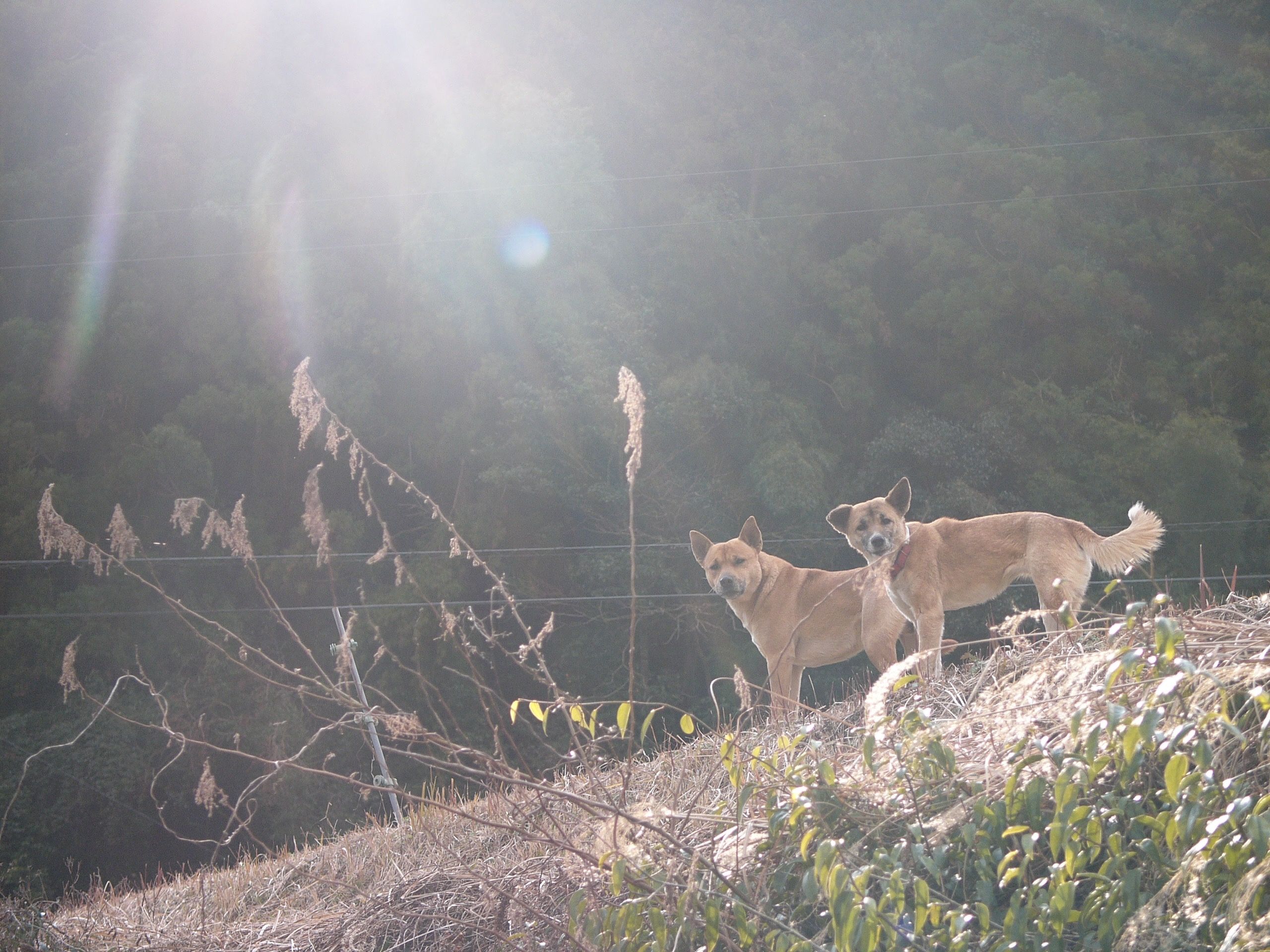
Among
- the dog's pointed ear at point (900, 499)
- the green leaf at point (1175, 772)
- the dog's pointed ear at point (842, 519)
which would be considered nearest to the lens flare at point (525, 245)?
the dog's pointed ear at point (842, 519)

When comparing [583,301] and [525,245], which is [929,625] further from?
[525,245]

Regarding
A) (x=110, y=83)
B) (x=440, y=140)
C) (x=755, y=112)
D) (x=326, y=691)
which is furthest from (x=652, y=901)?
(x=110, y=83)

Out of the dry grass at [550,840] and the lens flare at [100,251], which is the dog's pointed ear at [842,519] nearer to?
the dry grass at [550,840]

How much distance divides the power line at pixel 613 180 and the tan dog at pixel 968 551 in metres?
16.0

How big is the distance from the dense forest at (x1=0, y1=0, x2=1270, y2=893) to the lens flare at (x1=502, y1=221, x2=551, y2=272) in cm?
6

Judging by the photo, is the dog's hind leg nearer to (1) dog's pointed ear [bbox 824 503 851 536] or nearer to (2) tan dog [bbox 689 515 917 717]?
(2) tan dog [bbox 689 515 917 717]

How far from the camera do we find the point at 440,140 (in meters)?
24.7

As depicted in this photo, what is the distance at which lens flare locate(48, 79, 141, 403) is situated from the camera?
23781 millimetres

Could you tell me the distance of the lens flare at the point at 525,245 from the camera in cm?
2317

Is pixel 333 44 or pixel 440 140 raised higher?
pixel 333 44

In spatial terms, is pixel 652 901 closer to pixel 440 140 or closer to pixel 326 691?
pixel 326 691

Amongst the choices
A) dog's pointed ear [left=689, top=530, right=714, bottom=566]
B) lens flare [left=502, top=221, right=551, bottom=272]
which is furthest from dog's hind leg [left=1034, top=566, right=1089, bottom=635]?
lens flare [left=502, top=221, right=551, bottom=272]

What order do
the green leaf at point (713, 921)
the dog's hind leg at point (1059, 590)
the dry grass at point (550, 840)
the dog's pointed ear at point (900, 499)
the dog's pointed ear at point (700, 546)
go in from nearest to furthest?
the green leaf at point (713, 921), the dry grass at point (550, 840), the dog's hind leg at point (1059, 590), the dog's pointed ear at point (900, 499), the dog's pointed ear at point (700, 546)

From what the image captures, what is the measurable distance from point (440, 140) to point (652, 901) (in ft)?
75.8
